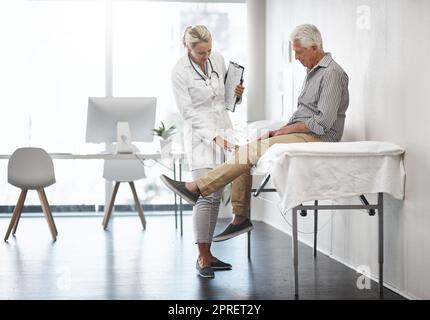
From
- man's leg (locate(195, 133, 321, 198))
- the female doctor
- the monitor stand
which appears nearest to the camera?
man's leg (locate(195, 133, 321, 198))

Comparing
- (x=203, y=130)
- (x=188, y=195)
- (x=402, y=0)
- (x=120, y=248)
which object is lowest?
(x=120, y=248)

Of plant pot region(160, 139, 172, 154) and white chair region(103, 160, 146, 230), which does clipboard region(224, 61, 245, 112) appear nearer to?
plant pot region(160, 139, 172, 154)

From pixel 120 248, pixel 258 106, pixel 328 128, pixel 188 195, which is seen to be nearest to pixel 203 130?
pixel 188 195

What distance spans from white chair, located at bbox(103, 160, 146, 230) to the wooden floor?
200 millimetres

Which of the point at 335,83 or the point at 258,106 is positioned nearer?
the point at 335,83

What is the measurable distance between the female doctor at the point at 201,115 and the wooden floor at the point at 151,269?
0.97 ft

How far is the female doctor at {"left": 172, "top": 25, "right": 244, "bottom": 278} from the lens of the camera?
4156mm

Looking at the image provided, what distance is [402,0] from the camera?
11.7 ft

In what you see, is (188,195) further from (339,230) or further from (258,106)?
(258,106)

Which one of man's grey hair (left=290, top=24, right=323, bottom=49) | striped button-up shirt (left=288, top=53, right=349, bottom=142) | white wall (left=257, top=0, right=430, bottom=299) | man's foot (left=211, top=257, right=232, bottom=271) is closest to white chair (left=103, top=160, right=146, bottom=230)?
white wall (left=257, top=0, right=430, bottom=299)

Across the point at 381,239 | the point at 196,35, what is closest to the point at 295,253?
the point at 381,239

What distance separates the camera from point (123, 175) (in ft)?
20.9

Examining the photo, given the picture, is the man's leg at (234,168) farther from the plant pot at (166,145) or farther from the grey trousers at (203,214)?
the plant pot at (166,145)
